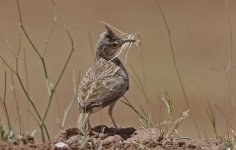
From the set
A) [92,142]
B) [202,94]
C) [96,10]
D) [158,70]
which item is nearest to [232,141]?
[92,142]

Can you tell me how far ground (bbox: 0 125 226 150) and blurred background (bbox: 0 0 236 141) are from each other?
9.72 metres

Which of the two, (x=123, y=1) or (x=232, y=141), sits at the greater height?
(x=123, y=1)

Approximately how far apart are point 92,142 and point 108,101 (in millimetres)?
2115

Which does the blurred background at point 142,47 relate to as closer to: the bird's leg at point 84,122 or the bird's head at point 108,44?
the bird's head at point 108,44

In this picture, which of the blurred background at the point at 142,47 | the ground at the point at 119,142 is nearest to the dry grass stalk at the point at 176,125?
the ground at the point at 119,142

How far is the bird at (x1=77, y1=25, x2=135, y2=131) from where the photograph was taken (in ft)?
29.1

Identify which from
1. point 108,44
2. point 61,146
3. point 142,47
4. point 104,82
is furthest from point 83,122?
point 142,47

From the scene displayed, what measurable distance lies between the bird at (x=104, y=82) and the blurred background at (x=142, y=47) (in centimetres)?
752

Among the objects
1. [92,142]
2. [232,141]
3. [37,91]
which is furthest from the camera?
[37,91]

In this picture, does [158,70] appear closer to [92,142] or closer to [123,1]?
[123,1]

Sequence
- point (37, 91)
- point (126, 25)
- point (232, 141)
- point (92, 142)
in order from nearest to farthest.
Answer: point (92, 142)
point (232, 141)
point (37, 91)
point (126, 25)

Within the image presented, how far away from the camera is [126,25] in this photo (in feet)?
93.5

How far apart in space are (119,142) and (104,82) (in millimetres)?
2216

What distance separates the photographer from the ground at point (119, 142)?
6.77 meters
